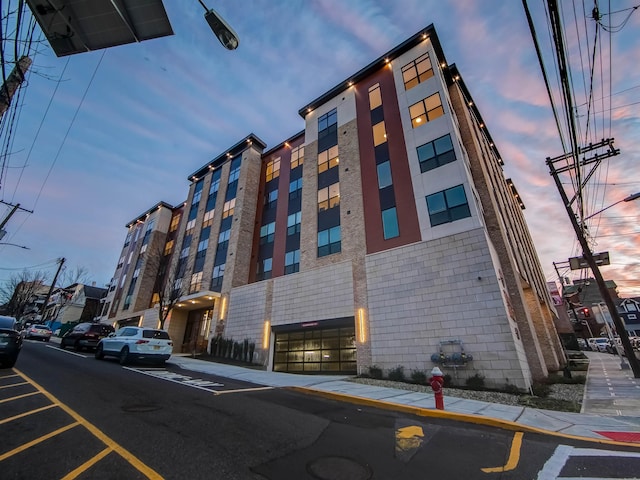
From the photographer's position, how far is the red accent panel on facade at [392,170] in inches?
648

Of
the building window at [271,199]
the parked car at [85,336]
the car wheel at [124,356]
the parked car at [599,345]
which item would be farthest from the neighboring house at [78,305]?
the parked car at [599,345]

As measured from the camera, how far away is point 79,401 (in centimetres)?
641

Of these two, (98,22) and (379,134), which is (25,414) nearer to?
(98,22)

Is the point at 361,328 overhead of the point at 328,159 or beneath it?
beneath

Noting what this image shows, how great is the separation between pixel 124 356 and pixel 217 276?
1319cm

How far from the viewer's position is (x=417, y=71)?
19.6m

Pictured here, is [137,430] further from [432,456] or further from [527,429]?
[527,429]

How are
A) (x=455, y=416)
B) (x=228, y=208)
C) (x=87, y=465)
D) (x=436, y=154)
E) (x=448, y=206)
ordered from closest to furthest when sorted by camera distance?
(x=87, y=465), (x=455, y=416), (x=448, y=206), (x=436, y=154), (x=228, y=208)

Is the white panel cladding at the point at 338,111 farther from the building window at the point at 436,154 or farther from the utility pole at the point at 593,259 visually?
the utility pole at the point at 593,259

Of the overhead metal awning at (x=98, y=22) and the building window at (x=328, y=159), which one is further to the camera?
the building window at (x=328, y=159)

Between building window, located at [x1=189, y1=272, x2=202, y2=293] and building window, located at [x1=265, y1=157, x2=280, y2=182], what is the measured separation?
12.2 metres

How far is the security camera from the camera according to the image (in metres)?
4.44

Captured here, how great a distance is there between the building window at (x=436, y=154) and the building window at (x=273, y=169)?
15.0m

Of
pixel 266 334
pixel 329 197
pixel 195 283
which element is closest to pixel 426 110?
pixel 329 197
